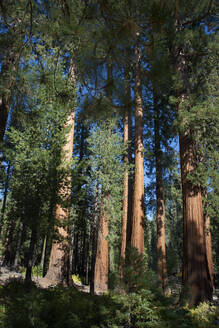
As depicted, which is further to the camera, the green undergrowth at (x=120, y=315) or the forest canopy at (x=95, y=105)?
the forest canopy at (x=95, y=105)

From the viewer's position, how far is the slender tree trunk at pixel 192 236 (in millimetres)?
6020

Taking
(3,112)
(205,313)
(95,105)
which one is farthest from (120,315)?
(3,112)

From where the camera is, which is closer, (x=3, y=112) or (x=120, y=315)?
(x=120, y=315)

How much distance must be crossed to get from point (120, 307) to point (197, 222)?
4377 mm

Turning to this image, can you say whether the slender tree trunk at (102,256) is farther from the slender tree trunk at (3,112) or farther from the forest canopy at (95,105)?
the slender tree trunk at (3,112)

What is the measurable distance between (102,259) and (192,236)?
21.6 ft

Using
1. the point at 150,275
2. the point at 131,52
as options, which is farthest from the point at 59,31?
the point at 150,275

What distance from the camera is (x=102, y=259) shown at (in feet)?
38.4

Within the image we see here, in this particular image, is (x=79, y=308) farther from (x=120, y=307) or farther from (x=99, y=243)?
(x=99, y=243)

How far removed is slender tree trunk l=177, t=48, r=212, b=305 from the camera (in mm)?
6020

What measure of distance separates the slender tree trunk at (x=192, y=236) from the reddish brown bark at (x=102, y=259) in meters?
5.12

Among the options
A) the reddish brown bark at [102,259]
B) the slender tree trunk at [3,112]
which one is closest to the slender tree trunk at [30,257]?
the slender tree trunk at [3,112]

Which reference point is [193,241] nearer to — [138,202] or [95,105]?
[138,202]

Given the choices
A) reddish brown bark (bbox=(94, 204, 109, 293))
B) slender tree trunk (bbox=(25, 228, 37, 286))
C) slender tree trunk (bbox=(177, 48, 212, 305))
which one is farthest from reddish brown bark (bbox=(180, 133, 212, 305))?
reddish brown bark (bbox=(94, 204, 109, 293))
